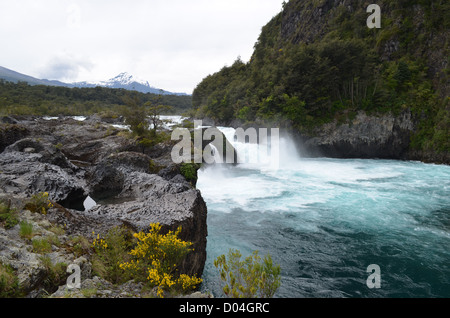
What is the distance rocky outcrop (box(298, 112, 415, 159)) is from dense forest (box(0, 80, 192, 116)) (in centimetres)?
1971

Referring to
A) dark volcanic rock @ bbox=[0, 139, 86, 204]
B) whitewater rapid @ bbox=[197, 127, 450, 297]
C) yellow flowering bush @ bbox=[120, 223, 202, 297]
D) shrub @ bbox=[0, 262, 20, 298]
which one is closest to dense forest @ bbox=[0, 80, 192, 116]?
dark volcanic rock @ bbox=[0, 139, 86, 204]

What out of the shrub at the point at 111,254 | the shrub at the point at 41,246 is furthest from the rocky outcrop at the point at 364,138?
the shrub at the point at 41,246

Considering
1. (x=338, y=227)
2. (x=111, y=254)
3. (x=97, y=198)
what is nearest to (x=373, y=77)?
(x=338, y=227)

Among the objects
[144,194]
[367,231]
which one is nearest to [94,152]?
[144,194]

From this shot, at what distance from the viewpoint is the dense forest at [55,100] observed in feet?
168

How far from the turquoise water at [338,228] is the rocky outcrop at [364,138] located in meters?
7.36

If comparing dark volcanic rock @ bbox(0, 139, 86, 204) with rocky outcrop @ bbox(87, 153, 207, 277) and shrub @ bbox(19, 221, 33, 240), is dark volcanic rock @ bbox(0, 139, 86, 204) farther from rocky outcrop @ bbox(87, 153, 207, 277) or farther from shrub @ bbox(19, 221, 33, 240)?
shrub @ bbox(19, 221, 33, 240)

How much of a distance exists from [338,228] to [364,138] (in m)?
21.6

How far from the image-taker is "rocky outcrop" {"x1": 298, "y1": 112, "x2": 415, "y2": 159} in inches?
1064

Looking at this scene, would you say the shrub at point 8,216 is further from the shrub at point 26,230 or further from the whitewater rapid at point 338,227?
the whitewater rapid at point 338,227

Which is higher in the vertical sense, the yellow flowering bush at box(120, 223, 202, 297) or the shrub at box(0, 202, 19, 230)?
the shrub at box(0, 202, 19, 230)

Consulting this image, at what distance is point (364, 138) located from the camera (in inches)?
1100

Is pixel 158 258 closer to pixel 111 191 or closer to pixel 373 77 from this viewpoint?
pixel 111 191
